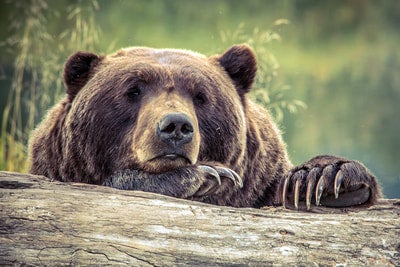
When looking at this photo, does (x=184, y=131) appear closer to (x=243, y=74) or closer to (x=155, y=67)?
(x=155, y=67)

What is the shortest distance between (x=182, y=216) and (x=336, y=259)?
0.74m

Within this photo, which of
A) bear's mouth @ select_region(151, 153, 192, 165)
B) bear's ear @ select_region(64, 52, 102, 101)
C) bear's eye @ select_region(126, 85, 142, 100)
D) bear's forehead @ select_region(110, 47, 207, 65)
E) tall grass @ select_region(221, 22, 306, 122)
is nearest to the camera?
bear's mouth @ select_region(151, 153, 192, 165)

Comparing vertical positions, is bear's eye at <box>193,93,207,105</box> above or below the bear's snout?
above

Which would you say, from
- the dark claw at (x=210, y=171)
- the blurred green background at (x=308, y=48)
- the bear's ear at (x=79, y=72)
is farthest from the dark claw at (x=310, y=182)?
the blurred green background at (x=308, y=48)

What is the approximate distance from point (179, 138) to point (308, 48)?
933 centimetres

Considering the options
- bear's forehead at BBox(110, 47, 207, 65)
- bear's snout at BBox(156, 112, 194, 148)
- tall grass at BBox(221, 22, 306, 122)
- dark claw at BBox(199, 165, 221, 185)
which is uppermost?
tall grass at BBox(221, 22, 306, 122)

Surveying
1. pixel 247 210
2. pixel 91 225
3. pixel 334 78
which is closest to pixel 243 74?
pixel 247 210

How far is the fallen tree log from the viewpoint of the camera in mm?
3158

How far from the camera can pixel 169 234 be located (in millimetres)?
3270

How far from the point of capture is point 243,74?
530 cm

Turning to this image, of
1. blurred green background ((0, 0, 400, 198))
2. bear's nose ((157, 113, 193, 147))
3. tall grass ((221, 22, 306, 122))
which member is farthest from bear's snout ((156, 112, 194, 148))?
blurred green background ((0, 0, 400, 198))

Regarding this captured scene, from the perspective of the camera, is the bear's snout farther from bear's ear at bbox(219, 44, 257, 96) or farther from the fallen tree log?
bear's ear at bbox(219, 44, 257, 96)

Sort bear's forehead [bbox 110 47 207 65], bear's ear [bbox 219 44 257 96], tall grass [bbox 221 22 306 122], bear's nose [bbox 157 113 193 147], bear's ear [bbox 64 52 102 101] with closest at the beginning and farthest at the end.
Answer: bear's nose [bbox 157 113 193 147]
bear's forehead [bbox 110 47 207 65]
bear's ear [bbox 64 52 102 101]
bear's ear [bbox 219 44 257 96]
tall grass [bbox 221 22 306 122]

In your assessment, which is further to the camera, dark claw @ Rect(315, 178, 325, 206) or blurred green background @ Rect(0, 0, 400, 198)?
blurred green background @ Rect(0, 0, 400, 198)
